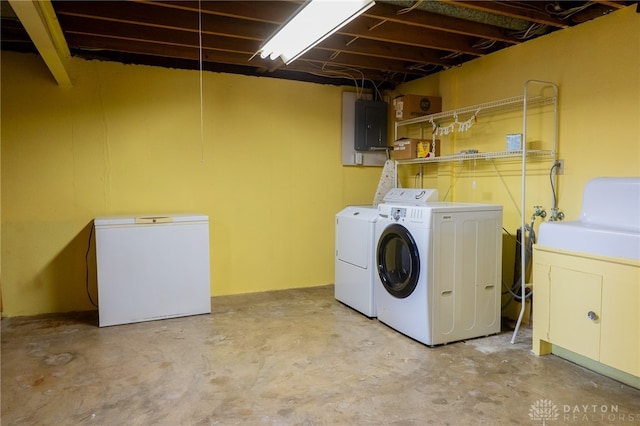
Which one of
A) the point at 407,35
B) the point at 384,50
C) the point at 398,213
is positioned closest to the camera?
the point at 398,213

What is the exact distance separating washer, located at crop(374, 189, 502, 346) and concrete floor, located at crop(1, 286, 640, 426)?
0.14 metres

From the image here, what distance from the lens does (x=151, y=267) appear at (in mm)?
3541

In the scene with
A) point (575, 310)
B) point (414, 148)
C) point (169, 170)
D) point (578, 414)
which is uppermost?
point (414, 148)

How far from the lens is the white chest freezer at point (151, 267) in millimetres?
3416

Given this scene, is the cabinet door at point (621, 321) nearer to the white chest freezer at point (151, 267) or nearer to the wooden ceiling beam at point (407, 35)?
the wooden ceiling beam at point (407, 35)

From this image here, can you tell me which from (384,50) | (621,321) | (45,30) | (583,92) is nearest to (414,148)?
(384,50)

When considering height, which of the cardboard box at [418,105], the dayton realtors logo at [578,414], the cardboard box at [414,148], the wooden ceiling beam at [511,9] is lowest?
the dayton realtors logo at [578,414]

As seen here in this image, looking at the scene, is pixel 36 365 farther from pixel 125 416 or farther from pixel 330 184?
pixel 330 184

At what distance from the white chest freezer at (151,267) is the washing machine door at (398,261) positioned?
1.55 meters

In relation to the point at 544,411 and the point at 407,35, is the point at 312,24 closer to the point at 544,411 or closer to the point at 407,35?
the point at 407,35

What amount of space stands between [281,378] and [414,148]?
2665 mm

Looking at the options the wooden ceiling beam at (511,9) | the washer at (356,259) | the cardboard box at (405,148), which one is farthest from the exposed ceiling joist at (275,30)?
the washer at (356,259)

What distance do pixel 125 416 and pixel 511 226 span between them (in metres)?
3.16

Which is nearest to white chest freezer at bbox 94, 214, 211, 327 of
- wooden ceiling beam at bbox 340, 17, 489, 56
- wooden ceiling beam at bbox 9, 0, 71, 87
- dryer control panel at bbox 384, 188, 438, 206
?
wooden ceiling beam at bbox 9, 0, 71, 87
